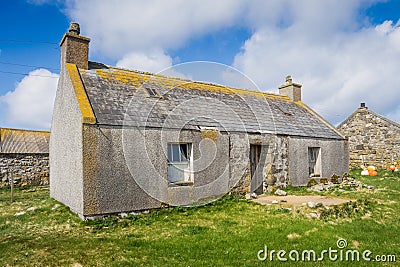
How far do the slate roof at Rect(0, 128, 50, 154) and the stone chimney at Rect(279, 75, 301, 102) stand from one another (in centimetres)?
1444

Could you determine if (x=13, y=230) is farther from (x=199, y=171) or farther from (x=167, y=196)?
(x=199, y=171)

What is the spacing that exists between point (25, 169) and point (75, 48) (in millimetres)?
10149

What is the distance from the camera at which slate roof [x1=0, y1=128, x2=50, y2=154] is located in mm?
17586

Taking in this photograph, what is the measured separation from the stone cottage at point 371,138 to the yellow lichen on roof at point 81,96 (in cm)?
1980

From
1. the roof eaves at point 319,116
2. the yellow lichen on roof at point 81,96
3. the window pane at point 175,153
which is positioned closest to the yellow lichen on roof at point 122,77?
the yellow lichen on roof at point 81,96

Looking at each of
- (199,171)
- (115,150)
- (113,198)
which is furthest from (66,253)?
(199,171)

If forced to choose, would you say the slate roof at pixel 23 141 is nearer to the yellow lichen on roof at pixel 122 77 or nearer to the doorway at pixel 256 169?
the yellow lichen on roof at pixel 122 77

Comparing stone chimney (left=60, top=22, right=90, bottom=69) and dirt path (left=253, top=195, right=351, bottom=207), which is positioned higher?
stone chimney (left=60, top=22, right=90, bottom=69)

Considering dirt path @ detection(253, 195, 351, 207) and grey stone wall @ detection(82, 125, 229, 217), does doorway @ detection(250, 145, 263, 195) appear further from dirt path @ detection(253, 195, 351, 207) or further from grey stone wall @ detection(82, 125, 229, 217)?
grey stone wall @ detection(82, 125, 229, 217)

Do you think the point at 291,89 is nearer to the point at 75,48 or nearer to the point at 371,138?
the point at 371,138

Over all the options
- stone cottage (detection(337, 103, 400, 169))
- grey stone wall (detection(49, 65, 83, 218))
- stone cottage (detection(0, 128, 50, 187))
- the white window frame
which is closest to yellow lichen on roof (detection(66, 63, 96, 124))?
grey stone wall (detection(49, 65, 83, 218))

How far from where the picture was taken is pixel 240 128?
1155cm

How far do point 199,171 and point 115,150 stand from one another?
2826 mm

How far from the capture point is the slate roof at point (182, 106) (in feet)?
30.5
